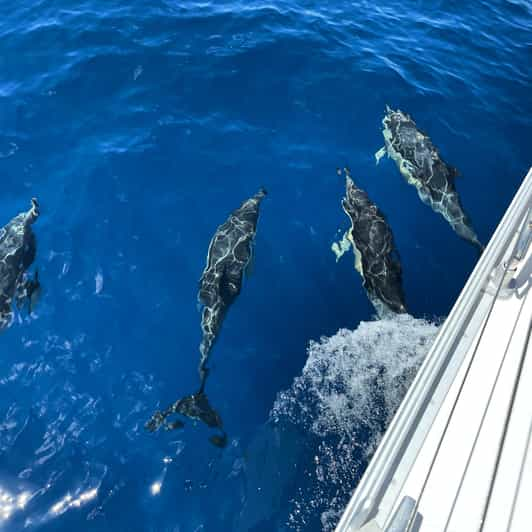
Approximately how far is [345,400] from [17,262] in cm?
865

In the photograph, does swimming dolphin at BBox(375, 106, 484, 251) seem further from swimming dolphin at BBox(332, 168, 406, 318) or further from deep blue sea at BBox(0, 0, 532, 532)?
swimming dolphin at BBox(332, 168, 406, 318)

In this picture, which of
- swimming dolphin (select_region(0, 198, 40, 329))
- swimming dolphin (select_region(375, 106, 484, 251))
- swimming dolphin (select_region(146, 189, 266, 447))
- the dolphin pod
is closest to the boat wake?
the dolphin pod

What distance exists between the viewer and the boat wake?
8484 millimetres

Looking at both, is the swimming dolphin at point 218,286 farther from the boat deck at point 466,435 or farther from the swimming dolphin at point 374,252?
the boat deck at point 466,435

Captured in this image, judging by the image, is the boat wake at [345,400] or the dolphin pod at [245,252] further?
the dolphin pod at [245,252]

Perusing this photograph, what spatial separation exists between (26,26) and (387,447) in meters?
20.8

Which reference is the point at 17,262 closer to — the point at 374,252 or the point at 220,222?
the point at 220,222

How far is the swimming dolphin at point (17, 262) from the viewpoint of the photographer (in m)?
10.9

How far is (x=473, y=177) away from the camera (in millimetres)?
14367

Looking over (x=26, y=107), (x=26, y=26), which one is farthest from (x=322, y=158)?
(x=26, y=26)

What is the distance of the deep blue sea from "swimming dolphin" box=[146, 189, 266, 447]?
0.91 feet

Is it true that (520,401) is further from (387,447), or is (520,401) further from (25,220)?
(25,220)

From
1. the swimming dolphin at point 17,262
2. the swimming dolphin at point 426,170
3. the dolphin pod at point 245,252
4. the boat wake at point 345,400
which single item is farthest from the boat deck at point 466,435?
the swimming dolphin at point 17,262

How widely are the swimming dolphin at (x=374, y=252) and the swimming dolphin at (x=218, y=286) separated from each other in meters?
2.48
